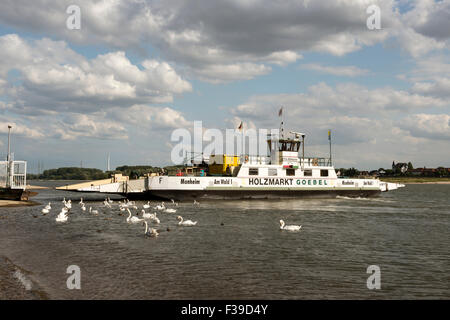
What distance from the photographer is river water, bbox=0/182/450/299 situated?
11.0 metres

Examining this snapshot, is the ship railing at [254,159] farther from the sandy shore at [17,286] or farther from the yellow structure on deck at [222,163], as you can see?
the sandy shore at [17,286]

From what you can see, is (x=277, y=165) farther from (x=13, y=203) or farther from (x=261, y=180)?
(x=13, y=203)

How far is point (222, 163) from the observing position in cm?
4188

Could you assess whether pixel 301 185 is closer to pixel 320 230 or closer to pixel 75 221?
pixel 320 230

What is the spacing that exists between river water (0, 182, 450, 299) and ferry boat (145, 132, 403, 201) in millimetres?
12287

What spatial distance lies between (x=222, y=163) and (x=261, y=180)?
4711 mm

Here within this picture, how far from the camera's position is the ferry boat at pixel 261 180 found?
38156 millimetres

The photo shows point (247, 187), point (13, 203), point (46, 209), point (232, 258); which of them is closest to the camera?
point (232, 258)

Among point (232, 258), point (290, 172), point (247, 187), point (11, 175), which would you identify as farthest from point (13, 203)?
point (232, 258)

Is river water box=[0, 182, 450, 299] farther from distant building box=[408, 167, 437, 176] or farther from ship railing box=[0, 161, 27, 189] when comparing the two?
distant building box=[408, 167, 437, 176]

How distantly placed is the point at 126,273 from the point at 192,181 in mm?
25759

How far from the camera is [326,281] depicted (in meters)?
11.9

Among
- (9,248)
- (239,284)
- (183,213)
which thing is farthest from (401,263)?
(183,213)

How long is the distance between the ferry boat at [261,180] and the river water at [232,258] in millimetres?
12287
